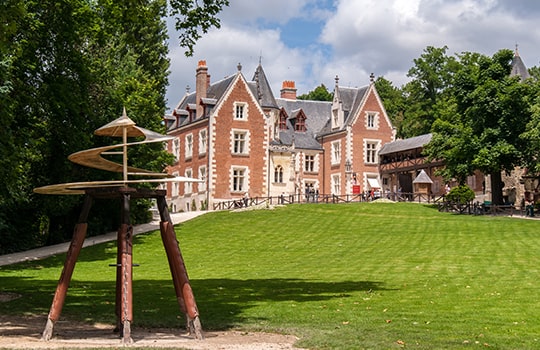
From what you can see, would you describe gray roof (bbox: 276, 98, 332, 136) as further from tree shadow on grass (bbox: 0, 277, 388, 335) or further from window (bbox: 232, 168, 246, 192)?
tree shadow on grass (bbox: 0, 277, 388, 335)

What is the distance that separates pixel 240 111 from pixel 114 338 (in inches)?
1769

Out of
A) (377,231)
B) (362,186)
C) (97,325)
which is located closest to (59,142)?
(377,231)

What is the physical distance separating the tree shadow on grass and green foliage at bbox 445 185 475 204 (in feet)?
97.0

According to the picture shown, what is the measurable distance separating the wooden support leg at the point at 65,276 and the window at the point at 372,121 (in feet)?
174

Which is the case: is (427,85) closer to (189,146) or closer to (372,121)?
(372,121)

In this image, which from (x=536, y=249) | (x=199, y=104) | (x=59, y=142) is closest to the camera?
(x=536, y=249)

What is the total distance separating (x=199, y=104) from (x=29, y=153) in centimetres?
3077

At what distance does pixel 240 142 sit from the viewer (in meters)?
56.4

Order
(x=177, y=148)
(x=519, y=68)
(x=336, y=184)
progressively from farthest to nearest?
(x=336, y=184)
(x=177, y=148)
(x=519, y=68)

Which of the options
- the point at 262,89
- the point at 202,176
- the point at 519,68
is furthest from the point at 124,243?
the point at 262,89

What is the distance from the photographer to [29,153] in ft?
92.1

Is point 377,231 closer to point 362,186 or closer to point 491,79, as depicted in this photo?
point 491,79

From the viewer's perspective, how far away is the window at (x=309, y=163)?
6512 cm

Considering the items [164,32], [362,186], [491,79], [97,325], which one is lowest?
[97,325]
